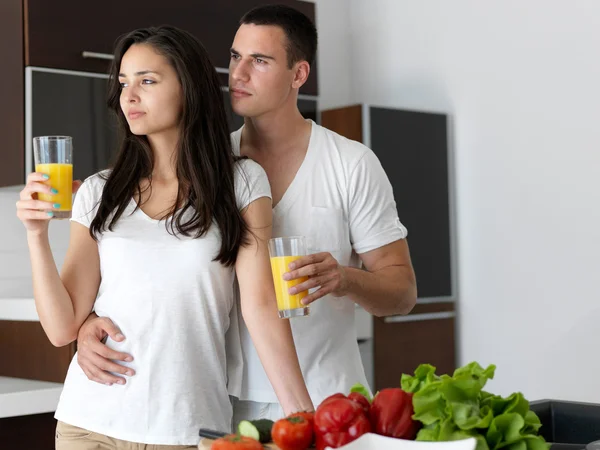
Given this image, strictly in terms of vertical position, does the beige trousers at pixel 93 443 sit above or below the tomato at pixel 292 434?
below

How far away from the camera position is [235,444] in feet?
3.60

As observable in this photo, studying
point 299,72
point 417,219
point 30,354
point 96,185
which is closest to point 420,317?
point 417,219

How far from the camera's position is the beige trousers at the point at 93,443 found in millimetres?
→ 1766

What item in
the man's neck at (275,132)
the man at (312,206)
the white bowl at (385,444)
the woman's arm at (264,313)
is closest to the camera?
the white bowl at (385,444)

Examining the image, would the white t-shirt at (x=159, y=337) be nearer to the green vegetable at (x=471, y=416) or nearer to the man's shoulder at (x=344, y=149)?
the man's shoulder at (x=344, y=149)

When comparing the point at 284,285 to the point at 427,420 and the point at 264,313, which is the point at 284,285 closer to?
the point at 264,313

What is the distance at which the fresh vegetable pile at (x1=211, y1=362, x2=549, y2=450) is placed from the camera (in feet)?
3.65

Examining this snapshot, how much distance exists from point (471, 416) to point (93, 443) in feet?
3.03

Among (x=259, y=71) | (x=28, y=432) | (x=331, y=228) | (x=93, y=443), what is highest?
(x=259, y=71)

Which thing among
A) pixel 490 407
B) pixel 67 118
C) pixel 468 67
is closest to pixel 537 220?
pixel 468 67

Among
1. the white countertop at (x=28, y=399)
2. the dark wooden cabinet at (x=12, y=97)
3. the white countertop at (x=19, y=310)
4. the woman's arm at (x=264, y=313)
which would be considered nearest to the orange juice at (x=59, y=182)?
the woman's arm at (x=264, y=313)

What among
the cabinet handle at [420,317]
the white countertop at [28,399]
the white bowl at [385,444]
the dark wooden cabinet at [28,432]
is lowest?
the dark wooden cabinet at [28,432]

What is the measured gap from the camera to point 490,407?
3.79ft

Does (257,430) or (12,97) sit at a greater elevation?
(12,97)
